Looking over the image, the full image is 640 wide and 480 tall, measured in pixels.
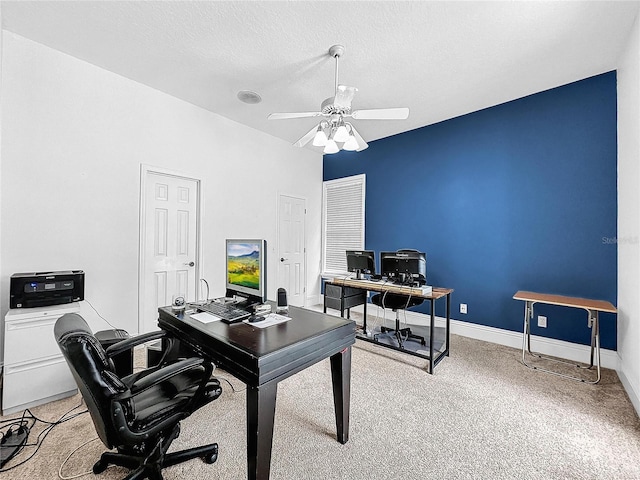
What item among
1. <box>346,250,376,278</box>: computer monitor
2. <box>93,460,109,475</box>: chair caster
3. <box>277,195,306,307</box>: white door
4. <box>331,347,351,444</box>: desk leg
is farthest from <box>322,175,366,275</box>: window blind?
<box>93,460,109,475</box>: chair caster

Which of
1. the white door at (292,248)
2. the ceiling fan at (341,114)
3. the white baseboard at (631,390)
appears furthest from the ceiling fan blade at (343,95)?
the white baseboard at (631,390)

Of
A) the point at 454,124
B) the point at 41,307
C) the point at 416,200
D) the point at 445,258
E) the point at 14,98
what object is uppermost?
the point at 454,124

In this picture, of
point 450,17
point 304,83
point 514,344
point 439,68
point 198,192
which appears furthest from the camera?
point 198,192

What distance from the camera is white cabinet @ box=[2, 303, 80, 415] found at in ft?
6.72

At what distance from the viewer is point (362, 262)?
3707mm

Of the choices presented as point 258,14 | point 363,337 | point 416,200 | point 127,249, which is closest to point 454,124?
point 416,200

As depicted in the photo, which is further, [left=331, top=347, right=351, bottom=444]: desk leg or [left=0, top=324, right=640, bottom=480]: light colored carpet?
[left=331, top=347, right=351, bottom=444]: desk leg

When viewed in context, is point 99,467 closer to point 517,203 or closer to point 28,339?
point 28,339

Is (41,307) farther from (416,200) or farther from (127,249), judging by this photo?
(416,200)

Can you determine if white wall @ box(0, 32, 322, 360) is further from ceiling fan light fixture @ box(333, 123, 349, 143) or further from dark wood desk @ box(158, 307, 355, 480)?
ceiling fan light fixture @ box(333, 123, 349, 143)

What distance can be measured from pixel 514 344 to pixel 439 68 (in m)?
3.32

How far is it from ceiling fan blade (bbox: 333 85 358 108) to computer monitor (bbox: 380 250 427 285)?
1777mm

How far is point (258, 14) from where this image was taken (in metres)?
2.24

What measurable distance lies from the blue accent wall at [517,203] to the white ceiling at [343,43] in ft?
1.29
